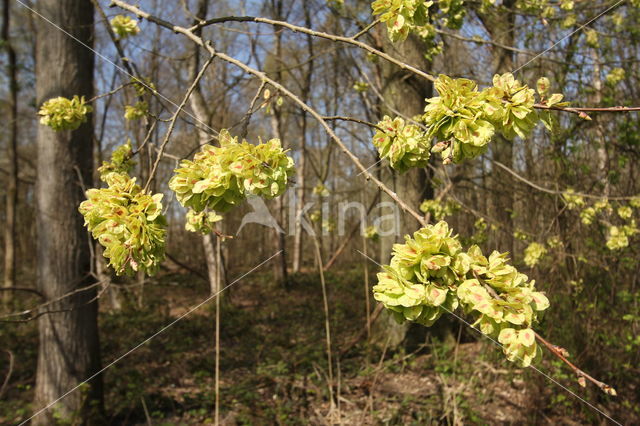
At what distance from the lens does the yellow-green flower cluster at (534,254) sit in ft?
Answer: 11.6

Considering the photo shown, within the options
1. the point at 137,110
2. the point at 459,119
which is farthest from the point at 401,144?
the point at 137,110

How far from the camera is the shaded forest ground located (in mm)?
3803

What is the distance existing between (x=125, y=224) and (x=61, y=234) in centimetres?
292

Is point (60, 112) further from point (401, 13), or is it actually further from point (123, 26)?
point (401, 13)

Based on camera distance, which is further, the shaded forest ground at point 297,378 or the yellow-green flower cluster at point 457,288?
the shaded forest ground at point 297,378

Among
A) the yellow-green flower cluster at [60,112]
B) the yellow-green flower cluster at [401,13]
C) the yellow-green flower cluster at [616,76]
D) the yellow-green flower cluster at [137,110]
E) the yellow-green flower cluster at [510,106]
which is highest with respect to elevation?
the yellow-green flower cluster at [616,76]

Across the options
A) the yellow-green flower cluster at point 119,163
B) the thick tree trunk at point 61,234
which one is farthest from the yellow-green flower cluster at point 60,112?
the thick tree trunk at point 61,234

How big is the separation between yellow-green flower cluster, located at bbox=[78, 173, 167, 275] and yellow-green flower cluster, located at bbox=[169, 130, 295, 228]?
10 centimetres

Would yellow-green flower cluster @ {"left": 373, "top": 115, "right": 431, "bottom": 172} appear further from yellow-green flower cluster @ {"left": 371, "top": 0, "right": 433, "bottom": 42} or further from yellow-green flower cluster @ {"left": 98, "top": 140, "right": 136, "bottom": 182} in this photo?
yellow-green flower cluster @ {"left": 98, "top": 140, "right": 136, "bottom": 182}

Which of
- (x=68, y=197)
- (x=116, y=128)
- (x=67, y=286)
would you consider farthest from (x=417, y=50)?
(x=116, y=128)

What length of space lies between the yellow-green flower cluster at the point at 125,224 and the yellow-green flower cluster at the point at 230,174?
4.1 inches

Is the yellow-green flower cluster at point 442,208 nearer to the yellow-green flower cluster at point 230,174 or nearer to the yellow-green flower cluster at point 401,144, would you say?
the yellow-green flower cluster at point 401,144

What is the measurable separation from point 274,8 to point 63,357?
335 inches

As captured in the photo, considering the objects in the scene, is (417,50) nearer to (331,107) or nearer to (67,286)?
(67,286)
